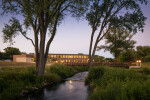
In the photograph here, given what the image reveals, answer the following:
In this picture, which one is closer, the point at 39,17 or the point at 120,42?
the point at 39,17

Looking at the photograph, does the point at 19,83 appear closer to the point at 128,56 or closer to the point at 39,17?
the point at 39,17

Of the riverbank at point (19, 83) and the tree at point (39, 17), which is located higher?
the tree at point (39, 17)

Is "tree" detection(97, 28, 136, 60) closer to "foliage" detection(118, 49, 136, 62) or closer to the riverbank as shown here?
"foliage" detection(118, 49, 136, 62)

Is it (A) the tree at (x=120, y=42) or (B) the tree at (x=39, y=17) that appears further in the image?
(A) the tree at (x=120, y=42)

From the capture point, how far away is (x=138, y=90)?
5.23 m

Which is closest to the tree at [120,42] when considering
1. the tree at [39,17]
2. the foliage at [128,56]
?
the foliage at [128,56]

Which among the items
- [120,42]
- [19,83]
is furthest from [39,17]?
[120,42]

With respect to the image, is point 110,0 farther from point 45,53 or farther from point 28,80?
point 28,80

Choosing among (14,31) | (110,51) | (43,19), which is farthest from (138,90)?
(110,51)

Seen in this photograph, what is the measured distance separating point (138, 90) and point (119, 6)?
41.3 feet

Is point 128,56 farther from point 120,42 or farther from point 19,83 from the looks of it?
point 19,83

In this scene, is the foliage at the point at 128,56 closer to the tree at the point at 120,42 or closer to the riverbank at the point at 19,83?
the tree at the point at 120,42

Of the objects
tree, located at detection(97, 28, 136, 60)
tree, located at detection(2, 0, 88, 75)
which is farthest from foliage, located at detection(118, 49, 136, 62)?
tree, located at detection(2, 0, 88, 75)

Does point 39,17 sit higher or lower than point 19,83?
higher
